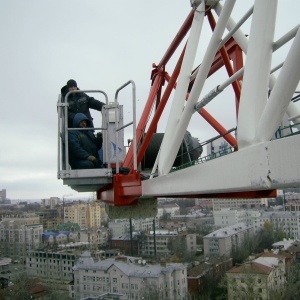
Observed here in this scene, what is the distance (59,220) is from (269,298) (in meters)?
69.8

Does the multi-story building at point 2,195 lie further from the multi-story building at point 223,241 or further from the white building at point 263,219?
the multi-story building at point 223,241

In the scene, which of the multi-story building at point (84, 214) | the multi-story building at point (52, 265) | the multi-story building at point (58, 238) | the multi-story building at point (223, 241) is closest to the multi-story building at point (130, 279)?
the multi-story building at point (52, 265)

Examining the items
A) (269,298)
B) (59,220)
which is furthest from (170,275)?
(59,220)

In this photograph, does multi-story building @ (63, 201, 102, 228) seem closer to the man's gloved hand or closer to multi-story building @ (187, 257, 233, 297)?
multi-story building @ (187, 257, 233, 297)

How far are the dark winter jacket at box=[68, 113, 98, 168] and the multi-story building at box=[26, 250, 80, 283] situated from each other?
50.5 metres

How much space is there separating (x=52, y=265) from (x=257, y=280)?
29.9 metres

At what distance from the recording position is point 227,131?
389 centimetres

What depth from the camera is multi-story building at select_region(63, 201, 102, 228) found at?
294ft

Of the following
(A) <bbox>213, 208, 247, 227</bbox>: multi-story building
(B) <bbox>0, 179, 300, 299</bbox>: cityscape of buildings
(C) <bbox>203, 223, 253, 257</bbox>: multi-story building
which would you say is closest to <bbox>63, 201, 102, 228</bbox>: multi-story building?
(B) <bbox>0, 179, 300, 299</bbox>: cityscape of buildings

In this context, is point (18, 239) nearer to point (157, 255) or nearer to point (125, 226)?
point (125, 226)

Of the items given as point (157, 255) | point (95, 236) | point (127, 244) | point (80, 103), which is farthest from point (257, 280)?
point (95, 236)

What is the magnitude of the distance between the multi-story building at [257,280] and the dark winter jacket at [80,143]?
105 feet

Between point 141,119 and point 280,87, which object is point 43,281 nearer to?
point 141,119

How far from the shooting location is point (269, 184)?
1.89 meters
